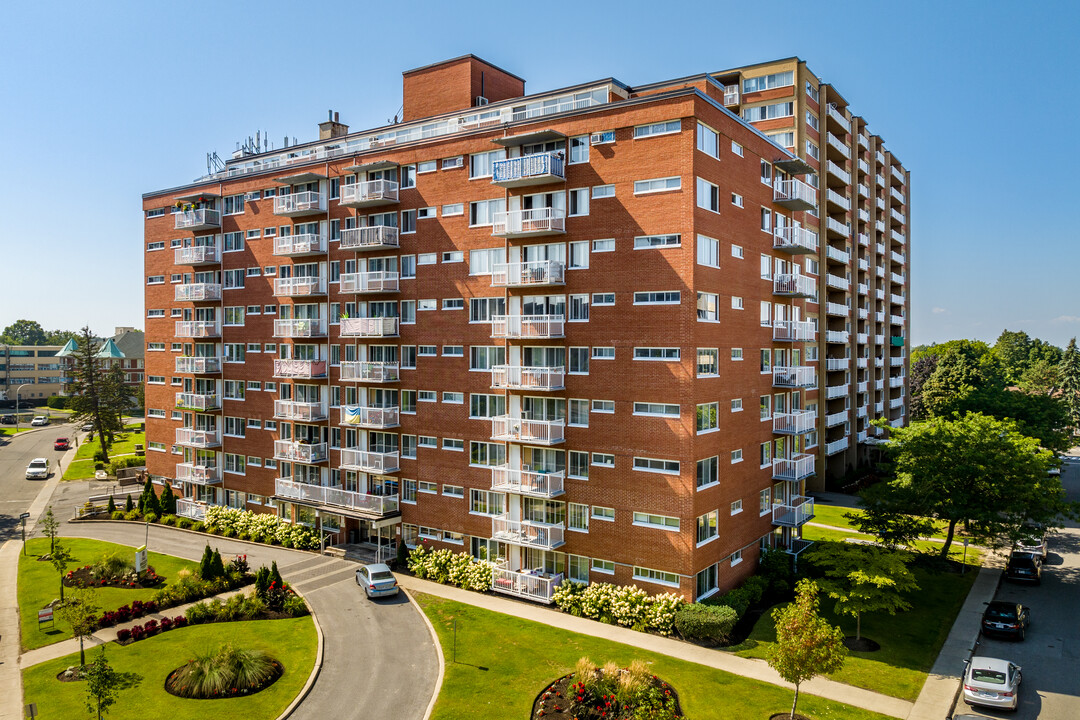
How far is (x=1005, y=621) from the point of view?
1143 inches

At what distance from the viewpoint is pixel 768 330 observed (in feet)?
123

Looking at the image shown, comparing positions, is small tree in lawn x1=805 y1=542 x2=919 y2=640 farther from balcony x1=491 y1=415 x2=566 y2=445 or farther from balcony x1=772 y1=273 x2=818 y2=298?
balcony x1=772 y1=273 x2=818 y2=298

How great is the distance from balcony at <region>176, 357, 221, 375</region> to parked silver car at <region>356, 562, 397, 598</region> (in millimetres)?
23914

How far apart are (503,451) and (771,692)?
56.1 feet

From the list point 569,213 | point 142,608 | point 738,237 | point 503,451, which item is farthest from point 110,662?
point 738,237

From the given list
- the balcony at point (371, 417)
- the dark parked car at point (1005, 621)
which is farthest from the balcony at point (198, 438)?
the dark parked car at point (1005, 621)

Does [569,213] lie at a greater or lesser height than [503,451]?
greater

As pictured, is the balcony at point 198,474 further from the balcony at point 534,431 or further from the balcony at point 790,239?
the balcony at point 790,239

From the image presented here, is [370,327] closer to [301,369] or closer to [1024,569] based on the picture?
[301,369]

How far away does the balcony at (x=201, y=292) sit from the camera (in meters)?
49.2

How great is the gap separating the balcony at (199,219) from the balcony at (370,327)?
17.5 metres

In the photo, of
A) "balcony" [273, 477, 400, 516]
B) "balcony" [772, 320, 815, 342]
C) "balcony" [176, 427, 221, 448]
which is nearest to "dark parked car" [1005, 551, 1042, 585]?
"balcony" [772, 320, 815, 342]

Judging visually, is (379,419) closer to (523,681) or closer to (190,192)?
(523,681)

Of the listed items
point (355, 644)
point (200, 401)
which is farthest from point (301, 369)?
point (355, 644)
